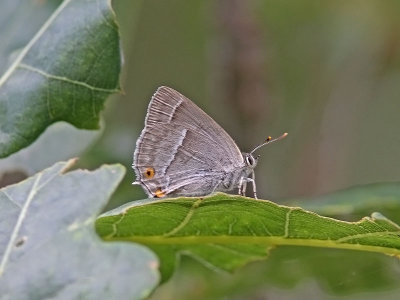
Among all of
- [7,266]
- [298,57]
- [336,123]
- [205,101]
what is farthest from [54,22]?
[205,101]

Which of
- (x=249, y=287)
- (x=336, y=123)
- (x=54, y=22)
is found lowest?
(x=249, y=287)

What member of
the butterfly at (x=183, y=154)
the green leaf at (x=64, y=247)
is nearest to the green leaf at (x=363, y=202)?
the butterfly at (x=183, y=154)

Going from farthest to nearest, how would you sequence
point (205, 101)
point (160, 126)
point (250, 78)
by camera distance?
point (205, 101) → point (250, 78) → point (160, 126)

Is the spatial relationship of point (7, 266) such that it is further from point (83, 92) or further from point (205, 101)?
point (205, 101)

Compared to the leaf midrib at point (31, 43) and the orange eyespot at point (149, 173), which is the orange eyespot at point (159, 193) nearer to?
the orange eyespot at point (149, 173)

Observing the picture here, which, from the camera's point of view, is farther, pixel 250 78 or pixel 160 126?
pixel 250 78
